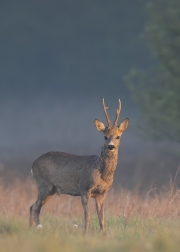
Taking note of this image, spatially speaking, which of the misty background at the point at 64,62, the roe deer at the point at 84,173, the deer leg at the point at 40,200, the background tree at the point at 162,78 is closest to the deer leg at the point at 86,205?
the roe deer at the point at 84,173

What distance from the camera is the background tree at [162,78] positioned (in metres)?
25.0

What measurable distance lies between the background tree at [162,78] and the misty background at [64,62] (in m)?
24.7

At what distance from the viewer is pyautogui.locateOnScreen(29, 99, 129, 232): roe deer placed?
11.8 m

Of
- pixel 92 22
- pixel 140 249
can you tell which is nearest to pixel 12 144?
pixel 92 22

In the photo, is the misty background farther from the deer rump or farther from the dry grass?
the deer rump

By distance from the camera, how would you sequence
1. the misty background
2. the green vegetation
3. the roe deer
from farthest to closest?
the misty background, the roe deer, the green vegetation

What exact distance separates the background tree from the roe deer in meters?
11.6

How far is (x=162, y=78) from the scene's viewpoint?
87.2ft

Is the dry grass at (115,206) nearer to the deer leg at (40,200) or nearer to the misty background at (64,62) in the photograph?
the deer leg at (40,200)

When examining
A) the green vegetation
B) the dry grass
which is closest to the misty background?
the dry grass

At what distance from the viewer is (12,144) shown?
5284 cm

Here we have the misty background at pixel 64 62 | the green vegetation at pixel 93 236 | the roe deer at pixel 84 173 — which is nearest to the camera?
the green vegetation at pixel 93 236

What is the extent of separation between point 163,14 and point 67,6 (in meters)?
64.7

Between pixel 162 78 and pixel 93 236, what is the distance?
1668cm
